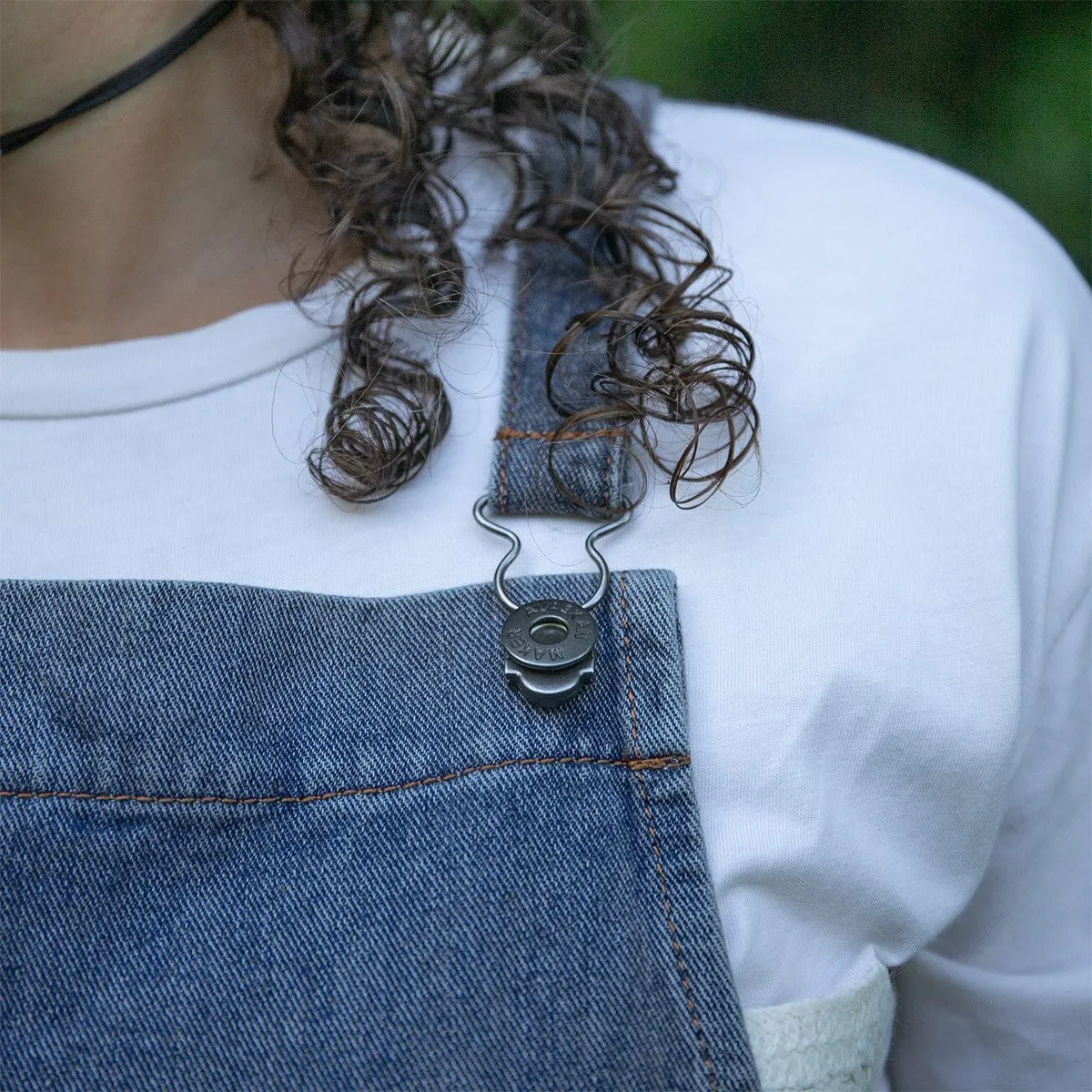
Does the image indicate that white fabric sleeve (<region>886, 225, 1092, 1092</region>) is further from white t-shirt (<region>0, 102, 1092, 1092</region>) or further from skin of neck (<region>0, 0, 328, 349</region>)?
skin of neck (<region>0, 0, 328, 349</region>)

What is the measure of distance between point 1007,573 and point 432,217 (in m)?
0.42

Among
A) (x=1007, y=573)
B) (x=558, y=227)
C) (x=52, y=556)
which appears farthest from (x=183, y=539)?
(x=1007, y=573)

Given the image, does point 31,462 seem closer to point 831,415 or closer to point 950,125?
point 831,415

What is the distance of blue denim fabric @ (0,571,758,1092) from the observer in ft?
1.76

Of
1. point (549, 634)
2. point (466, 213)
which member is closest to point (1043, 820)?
point (549, 634)

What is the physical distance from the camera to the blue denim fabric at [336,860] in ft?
1.76

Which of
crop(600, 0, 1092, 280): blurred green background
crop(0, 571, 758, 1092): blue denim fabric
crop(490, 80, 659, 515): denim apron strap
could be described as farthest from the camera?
crop(600, 0, 1092, 280): blurred green background

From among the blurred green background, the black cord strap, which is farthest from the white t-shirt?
the blurred green background

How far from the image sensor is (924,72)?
1529 mm

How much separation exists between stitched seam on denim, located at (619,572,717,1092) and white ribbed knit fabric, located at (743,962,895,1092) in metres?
0.03

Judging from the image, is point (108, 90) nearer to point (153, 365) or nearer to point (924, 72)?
point (153, 365)

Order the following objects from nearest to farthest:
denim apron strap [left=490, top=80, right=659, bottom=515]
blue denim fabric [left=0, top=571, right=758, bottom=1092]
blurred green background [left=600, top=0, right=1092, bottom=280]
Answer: blue denim fabric [left=0, top=571, right=758, bottom=1092] → denim apron strap [left=490, top=80, right=659, bottom=515] → blurred green background [left=600, top=0, right=1092, bottom=280]

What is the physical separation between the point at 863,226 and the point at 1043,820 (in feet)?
1.31

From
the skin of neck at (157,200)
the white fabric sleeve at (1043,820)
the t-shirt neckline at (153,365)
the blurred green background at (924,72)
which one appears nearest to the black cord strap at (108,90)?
the skin of neck at (157,200)
